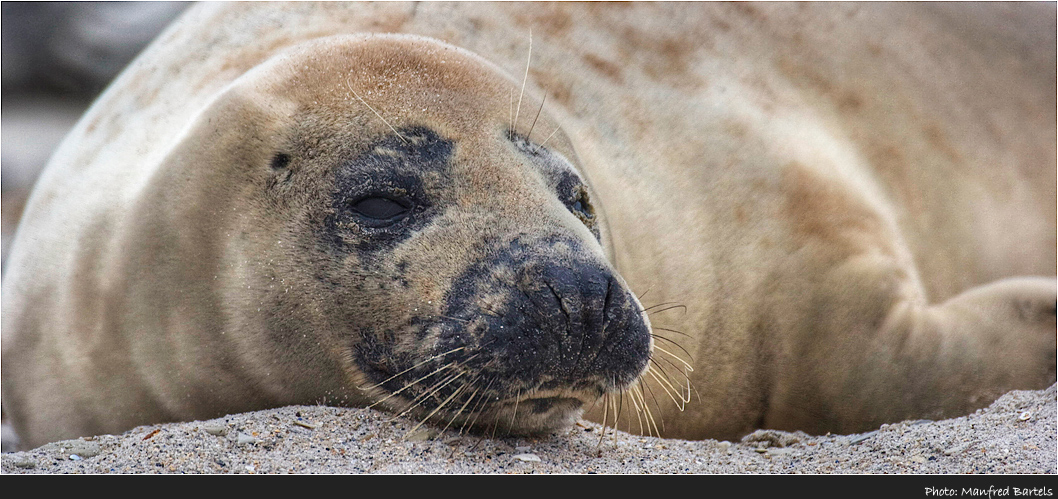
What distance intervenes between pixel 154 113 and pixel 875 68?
286cm

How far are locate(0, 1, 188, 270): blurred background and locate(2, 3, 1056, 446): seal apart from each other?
6.76 feet

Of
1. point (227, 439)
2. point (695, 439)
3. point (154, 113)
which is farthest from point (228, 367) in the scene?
point (695, 439)

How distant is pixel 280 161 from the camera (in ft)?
9.39

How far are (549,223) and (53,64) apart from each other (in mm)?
4652

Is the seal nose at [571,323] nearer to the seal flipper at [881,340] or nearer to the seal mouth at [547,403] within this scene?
the seal mouth at [547,403]

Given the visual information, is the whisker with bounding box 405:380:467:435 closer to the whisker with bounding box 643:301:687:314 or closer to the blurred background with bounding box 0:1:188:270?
the whisker with bounding box 643:301:687:314

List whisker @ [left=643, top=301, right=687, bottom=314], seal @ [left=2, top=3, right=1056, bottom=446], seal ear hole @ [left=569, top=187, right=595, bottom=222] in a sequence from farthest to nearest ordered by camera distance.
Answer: whisker @ [left=643, top=301, right=687, bottom=314] < seal ear hole @ [left=569, top=187, right=595, bottom=222] < seal @ [left=2, top=3, right=1056, bottom=446]

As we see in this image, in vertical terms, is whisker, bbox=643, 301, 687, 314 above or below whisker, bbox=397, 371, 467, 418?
above

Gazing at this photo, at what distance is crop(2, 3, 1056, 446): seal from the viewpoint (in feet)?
8.58

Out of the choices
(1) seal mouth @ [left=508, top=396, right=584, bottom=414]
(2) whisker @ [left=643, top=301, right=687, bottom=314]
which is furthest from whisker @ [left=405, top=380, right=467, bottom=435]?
(2) whisker @ [left=643, top=301, right=687, bottom=314]

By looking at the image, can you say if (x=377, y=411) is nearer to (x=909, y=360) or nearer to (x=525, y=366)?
(x=525, y=366)

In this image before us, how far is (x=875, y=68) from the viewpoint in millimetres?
4703

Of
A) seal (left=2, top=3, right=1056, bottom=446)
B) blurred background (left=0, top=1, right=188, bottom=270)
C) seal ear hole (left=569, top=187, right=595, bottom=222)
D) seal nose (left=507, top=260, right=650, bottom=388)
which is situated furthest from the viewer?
blurred background (left=0, top=1, right=188, bottom=270)

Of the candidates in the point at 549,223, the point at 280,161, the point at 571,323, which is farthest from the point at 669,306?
the point at 280,161
